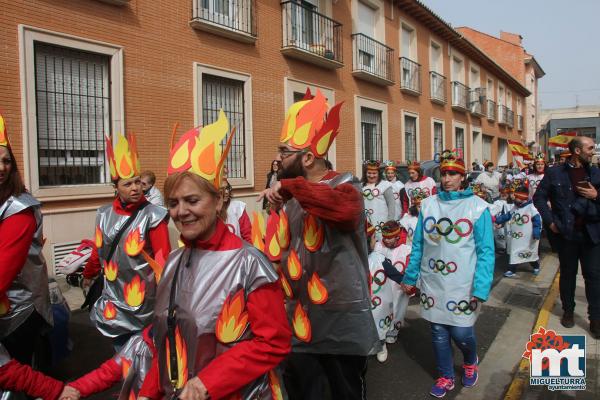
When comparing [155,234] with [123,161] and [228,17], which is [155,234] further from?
[228,17]

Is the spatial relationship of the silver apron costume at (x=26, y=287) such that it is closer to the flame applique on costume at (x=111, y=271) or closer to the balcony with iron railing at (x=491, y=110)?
the flame applique on costume at (x=111, y=271)

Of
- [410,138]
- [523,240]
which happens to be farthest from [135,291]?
[410,138]

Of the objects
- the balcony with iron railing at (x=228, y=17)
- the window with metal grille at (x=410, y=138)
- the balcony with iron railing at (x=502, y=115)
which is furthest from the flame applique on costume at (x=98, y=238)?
the balcony with iron railing at (x=502, y=115)

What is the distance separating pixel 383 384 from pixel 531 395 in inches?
45.1

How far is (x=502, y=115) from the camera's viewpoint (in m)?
32.3

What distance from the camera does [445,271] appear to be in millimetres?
3635

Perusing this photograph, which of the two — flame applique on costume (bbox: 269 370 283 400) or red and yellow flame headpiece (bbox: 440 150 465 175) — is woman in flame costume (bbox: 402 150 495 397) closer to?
red and yellow flame headpiece (bbox: 440 150 465 175)

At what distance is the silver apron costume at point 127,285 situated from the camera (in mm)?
3088

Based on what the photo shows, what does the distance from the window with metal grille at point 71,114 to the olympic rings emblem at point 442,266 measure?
6512 mm

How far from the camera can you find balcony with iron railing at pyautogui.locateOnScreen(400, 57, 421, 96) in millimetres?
18594

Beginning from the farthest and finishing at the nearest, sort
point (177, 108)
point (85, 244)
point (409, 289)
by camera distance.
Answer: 1. point (177, 108)
2. point (85, 244)
3. point (409, 289)

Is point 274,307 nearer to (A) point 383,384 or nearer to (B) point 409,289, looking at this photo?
(B) point 409,289

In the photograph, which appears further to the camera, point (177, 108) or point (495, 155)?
point (495, 155)

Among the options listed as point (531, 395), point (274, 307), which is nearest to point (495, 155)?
point (531, 395)
